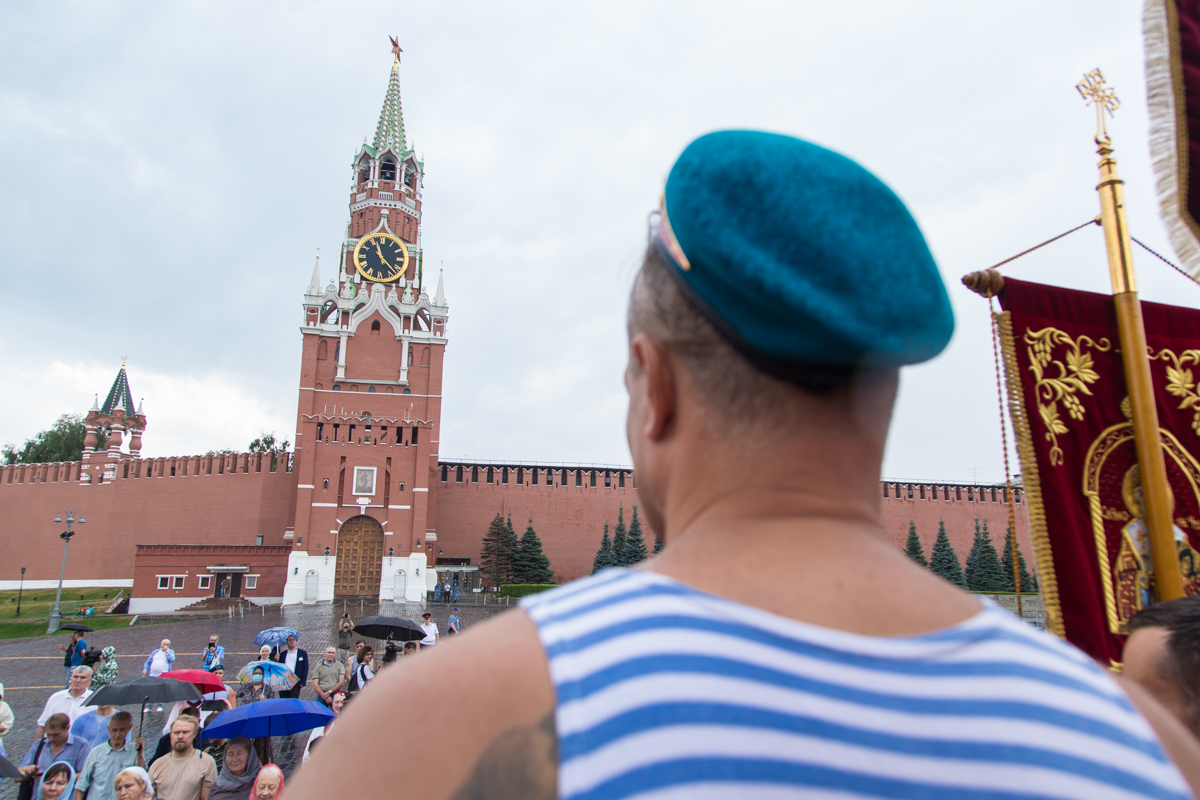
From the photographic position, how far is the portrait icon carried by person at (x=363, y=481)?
1127 inches

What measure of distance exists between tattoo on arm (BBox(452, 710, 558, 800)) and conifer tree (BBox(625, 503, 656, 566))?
1228 inches

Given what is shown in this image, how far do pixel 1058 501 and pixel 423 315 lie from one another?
33.4m

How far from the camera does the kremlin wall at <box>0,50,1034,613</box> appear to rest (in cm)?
2747

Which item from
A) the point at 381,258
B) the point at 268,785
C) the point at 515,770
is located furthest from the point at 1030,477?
the point at 381,258

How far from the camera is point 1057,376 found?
2734mm

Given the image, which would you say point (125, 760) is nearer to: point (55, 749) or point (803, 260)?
point (55, 749)

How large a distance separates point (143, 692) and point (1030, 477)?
22.1ft

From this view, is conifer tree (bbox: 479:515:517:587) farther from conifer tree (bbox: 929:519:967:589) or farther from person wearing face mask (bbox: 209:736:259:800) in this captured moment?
person wearing face mask (bbox: 209:736:259:800)

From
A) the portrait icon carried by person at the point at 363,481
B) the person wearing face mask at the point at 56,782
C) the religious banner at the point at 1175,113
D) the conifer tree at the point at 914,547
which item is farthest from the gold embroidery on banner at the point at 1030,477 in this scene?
the conifer tree at the point at 914,547

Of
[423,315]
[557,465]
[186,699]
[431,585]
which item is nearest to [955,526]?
[557,465]

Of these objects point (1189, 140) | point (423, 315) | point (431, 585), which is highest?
point (423, 315)

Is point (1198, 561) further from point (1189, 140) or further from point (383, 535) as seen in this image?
point (383, 535)

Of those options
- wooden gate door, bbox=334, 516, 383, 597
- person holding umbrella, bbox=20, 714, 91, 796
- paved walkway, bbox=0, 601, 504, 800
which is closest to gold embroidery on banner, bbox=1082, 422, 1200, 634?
person holding umbrella, bbox=20, 714, 91, 796

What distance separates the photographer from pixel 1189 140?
268 cm
